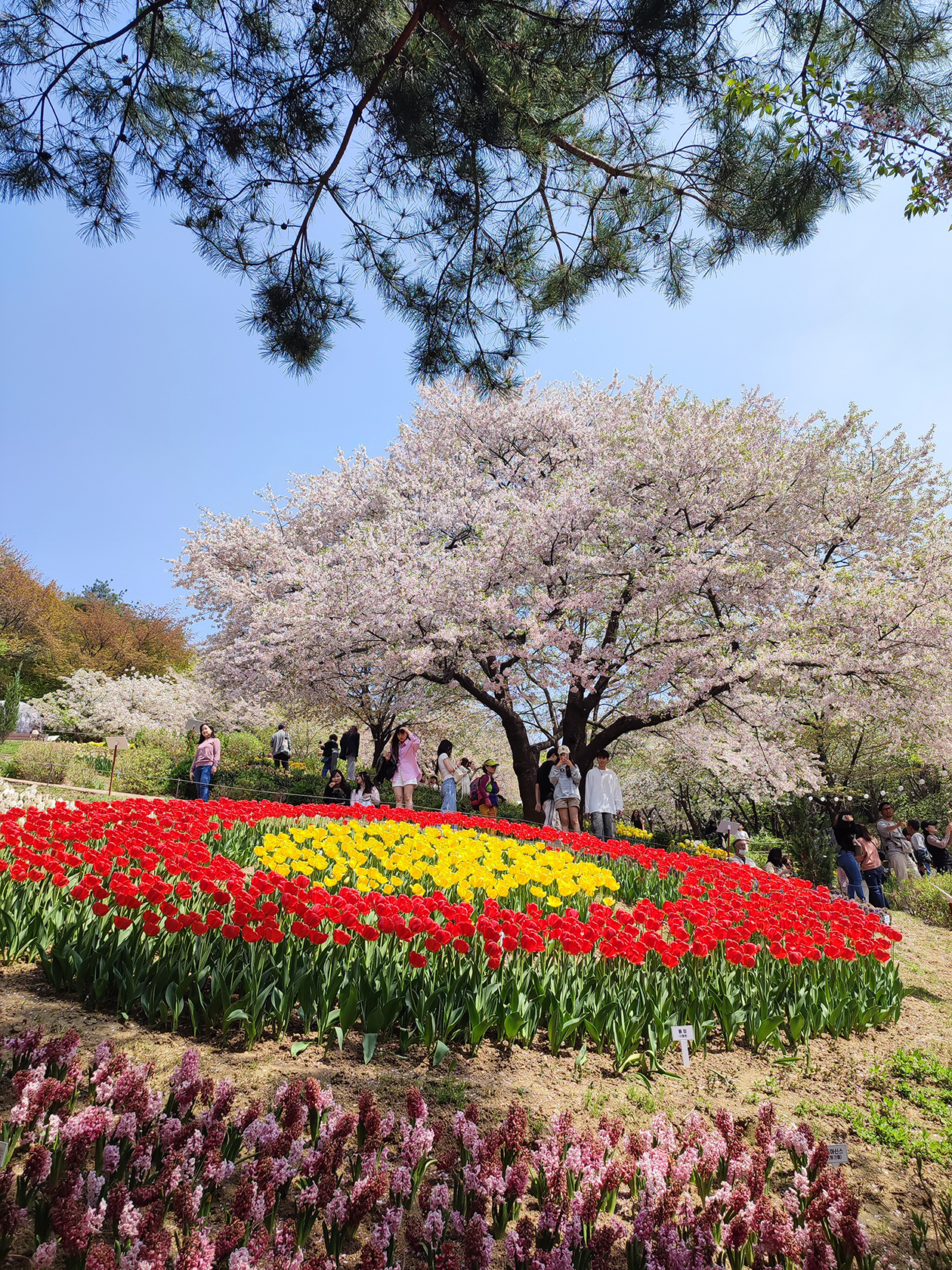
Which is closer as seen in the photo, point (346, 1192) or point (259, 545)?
point (346, 1192)

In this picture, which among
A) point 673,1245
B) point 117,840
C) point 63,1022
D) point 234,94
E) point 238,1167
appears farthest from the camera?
point 117,840

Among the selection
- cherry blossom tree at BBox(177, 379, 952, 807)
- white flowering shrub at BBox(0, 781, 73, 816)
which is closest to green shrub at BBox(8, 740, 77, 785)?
white flowering shrub at BBox(0, 781, 73, 816)

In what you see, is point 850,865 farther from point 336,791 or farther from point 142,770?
point 142,770

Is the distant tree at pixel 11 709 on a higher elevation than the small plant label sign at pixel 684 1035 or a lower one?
higher

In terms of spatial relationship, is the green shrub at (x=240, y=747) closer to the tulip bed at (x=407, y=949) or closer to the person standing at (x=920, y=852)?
the tulip bed at (x=407, y=949)

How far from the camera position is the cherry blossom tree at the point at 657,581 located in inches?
486

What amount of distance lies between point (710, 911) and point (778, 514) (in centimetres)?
1100

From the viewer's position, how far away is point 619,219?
5.37 meters

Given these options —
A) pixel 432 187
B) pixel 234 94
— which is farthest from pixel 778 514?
pixel 234 94

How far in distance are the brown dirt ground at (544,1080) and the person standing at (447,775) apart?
7.85m

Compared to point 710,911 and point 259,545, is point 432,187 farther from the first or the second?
point 259,545

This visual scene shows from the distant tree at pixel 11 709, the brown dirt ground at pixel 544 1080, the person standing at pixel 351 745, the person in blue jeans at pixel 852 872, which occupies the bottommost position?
the brown dirt ground at pixel 544 1080

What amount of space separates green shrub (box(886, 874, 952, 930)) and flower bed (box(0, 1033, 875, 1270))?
33.9 feet

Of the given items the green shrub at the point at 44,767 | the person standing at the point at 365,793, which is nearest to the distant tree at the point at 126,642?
the green shrub at the point at 44,767
